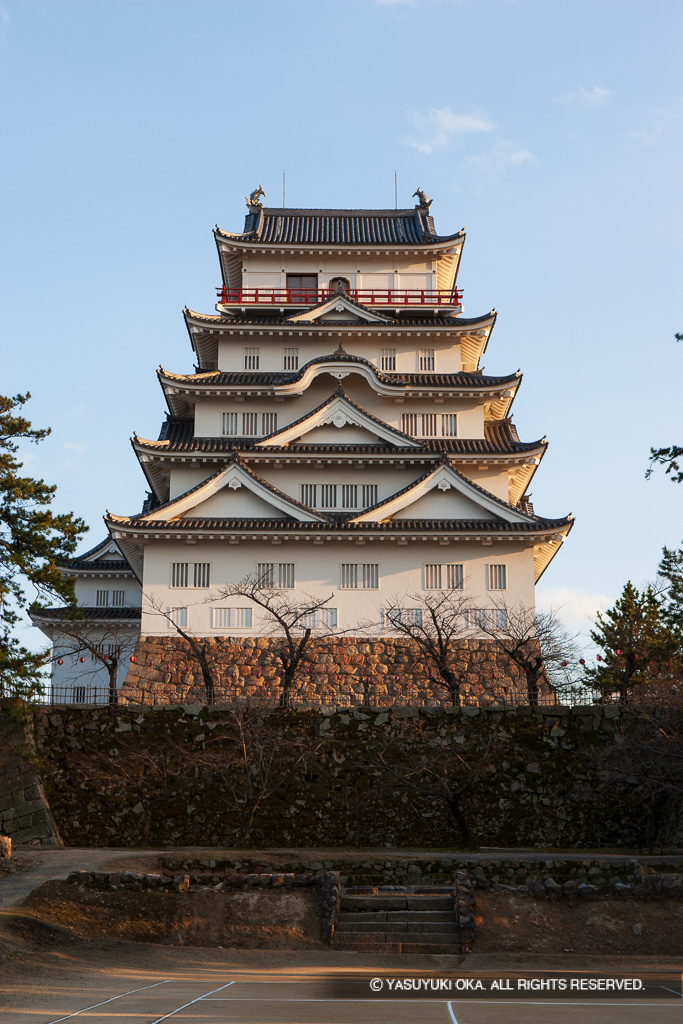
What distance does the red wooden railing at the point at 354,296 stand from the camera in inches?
1432

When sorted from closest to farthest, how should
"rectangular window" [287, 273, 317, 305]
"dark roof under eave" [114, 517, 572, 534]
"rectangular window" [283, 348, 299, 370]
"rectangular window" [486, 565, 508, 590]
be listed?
"dark roof under eave" [114, 517, 572, 534] < "rectangular window" [486, 565, 508, 590] < "rectangular window" [283, 348, 299, 370] < "rectangular window" [287, 273, 317, 305]

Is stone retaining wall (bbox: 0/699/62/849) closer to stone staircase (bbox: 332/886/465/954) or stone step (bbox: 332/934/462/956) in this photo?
stone staircase (bbox: 332/886/465/954)

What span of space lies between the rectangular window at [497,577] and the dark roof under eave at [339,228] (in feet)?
43.4

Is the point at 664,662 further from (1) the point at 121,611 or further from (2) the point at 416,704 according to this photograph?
(1) the point at 121,611

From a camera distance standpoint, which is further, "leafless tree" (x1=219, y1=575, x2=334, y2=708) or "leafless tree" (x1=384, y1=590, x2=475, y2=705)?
"leafless tree" (x1=219, y1=575, x2=334, y2=708)

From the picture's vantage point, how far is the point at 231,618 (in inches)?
1164

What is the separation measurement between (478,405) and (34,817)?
1967 centimetres

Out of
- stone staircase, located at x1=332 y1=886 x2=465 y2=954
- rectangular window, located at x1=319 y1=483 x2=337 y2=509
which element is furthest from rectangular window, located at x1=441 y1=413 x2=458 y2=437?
stone staircase, located at x1=332 y1=886 x2=465 y2=954

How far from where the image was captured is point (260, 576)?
3000 centimetres

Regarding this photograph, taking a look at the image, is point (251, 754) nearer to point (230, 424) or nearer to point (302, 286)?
point (230, 424)

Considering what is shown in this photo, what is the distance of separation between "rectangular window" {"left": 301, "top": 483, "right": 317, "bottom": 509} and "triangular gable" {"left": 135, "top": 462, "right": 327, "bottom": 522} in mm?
1930

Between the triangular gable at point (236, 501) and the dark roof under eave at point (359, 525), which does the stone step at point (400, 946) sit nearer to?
the dark roof under eave at point (359, 525)

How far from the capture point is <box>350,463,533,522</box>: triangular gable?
3014cm

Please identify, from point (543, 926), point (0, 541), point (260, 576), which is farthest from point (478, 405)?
point (543, 926)
